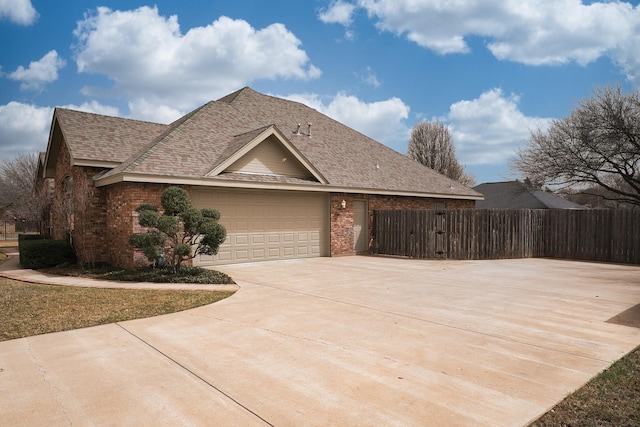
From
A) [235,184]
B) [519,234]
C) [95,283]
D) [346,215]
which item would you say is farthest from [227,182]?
[519,234]

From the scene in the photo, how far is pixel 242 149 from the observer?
13.4 m

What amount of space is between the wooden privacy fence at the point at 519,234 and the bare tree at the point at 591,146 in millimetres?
8757

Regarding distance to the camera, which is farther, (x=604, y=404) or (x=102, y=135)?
(x=102, y=135)

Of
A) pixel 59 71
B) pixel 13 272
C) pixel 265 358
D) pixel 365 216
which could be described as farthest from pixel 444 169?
pixel 265 358

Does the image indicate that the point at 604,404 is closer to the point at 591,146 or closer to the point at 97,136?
the point at 97,136

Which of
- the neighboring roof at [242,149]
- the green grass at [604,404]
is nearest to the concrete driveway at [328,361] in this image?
the green grass at [604,404]

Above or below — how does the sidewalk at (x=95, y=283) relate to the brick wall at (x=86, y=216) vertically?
below

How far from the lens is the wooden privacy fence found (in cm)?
1527

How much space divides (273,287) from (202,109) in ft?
31.8

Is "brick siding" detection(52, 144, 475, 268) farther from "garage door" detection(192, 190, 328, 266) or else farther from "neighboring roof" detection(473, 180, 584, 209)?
"neighboring roof" detection(473, 180, 584, 209)

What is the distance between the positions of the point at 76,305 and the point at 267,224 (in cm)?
757

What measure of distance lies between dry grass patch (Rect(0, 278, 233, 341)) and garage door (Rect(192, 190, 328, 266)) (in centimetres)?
439

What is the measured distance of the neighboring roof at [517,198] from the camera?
31984 mm

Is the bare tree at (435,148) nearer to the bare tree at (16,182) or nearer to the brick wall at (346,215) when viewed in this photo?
the brick wall at (346,215)
